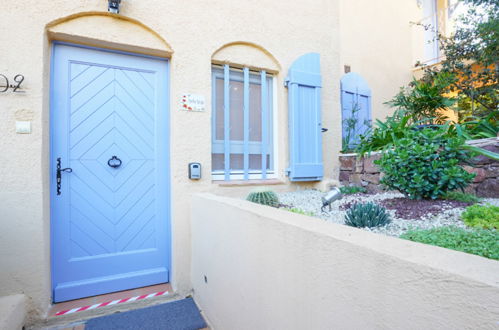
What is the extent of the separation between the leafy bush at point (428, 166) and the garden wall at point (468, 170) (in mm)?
599

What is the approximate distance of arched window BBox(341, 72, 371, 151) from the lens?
4.84 m

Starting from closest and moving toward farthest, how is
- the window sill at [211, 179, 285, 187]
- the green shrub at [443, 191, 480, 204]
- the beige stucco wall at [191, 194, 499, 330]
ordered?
the beige stucco wall at [191, 194, 499, 330] → the green shrub at [443, 191, 480, 204] → the window sill at [211, 179, 285, 187]

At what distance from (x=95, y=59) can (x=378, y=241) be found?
3.00 meters

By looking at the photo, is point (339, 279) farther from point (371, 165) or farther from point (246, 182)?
point (371, 165)

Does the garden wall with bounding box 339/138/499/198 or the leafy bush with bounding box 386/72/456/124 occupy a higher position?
the leafy bush with bounding box 386/72/456/124

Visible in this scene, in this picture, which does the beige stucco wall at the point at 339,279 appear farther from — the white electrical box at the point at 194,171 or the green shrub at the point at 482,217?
the green shrub at the point at 482,217

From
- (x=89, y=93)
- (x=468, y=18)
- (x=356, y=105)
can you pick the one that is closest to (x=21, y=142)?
(x=89, y=93)

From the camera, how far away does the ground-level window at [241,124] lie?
338 cm

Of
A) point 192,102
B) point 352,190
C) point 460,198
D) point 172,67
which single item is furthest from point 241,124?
point 460,198

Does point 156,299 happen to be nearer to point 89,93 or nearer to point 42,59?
point 89,93

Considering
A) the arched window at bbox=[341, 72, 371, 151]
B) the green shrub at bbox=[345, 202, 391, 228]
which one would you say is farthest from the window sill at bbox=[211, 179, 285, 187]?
the arched window at bbox=[341, 72, 371, 151]

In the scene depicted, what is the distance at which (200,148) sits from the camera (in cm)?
310

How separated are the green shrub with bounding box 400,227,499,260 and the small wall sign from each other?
231cm

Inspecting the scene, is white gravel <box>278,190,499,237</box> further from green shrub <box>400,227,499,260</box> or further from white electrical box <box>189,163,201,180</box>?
white electrical box <box>189,163,201,180</box>
